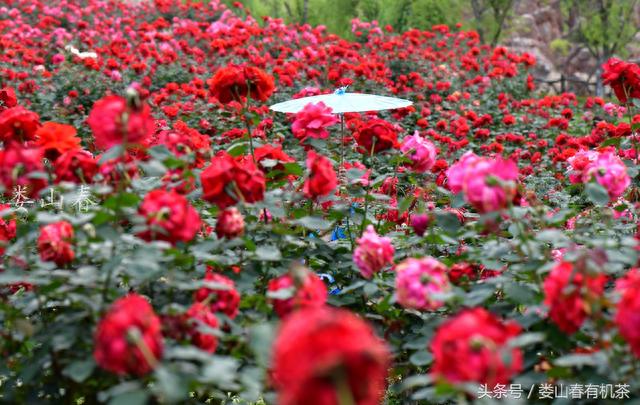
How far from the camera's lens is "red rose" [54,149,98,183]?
5.54ft

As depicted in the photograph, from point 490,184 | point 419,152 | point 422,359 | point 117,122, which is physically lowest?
point 422,359

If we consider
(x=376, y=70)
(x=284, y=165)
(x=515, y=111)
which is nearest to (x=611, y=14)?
(x=515, y=111)

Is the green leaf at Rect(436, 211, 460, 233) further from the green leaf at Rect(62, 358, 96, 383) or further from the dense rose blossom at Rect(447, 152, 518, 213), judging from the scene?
the green leaf at Rect(62, 358, 96, 383)

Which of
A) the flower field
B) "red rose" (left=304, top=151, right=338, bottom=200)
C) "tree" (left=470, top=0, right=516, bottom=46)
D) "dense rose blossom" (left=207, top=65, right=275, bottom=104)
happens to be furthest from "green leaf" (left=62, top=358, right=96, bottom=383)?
"tree" (left=470, top=0, right=516, bottom=46)

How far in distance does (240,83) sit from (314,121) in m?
0.30

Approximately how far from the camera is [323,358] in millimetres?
859

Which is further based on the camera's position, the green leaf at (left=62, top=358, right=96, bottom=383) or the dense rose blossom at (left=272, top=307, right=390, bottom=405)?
the green leaf at (left=62, top=358, right=96, bottom=383)

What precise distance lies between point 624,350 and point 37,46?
26.9 ft

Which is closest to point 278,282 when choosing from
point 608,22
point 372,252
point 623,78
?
point 372,252

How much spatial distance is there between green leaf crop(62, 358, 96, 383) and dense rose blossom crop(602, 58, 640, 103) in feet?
6.81

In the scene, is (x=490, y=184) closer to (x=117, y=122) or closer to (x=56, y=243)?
(x=117, y=122)

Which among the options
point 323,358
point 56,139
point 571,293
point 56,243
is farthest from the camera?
point 56,139

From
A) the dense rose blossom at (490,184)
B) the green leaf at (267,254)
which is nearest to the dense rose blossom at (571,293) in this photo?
the dense rose blossom at (490,184)

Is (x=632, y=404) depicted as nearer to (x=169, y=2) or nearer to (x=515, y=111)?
(x=515, y=111)
